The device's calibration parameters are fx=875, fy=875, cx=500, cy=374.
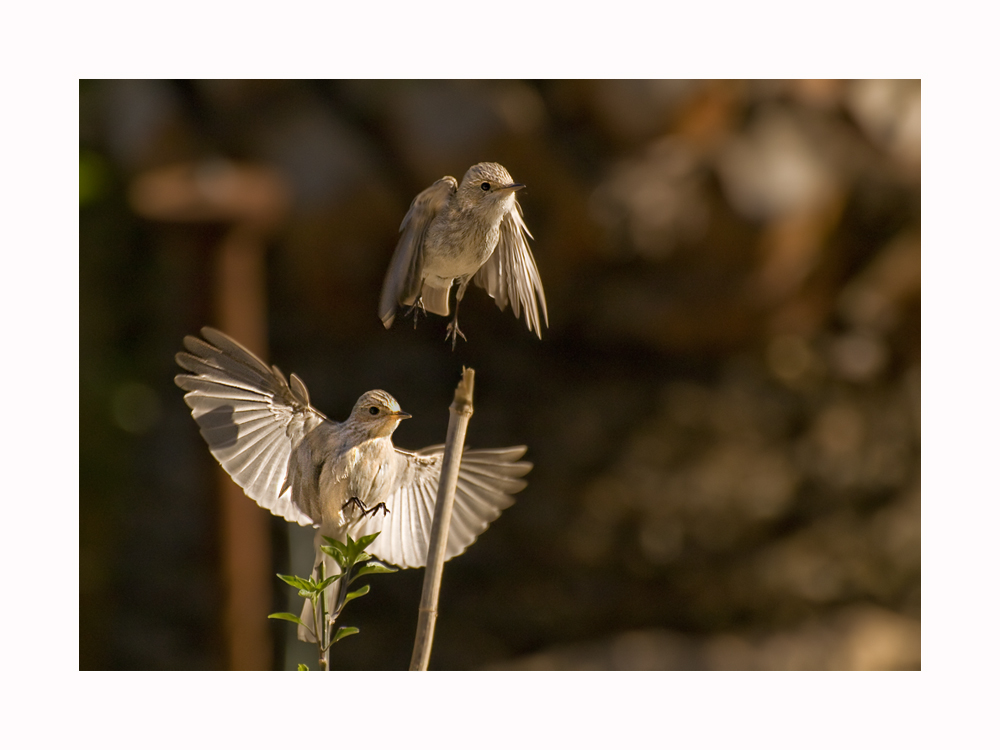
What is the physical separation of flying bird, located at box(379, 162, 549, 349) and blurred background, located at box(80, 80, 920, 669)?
21.1 inches

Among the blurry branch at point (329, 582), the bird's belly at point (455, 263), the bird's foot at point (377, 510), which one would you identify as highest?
the bird's belly at point (455, 263)

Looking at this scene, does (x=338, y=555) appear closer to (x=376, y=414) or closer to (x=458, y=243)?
(x=376, y=414)

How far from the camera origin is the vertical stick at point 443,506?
438 mm

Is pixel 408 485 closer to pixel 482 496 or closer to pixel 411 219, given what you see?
pixel 482 496

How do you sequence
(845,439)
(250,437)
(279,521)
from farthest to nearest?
(845,439)
(279,521)
(250,437)

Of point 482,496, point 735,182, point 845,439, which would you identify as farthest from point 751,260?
point 482,496

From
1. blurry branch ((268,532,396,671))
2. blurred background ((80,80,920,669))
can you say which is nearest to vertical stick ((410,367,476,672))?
blurry branch ((268,532,396,671))

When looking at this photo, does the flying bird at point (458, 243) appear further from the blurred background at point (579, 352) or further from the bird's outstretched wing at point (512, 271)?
the blurred background at point (579, 352)

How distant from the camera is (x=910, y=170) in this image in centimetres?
129

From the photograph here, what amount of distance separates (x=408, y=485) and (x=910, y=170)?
1.05m

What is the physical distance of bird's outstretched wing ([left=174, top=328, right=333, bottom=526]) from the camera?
0.51 m

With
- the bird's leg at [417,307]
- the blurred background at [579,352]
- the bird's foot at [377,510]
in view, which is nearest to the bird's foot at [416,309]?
the bird's leg at [417,307]

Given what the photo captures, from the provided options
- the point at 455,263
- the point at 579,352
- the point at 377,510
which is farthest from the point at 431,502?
the point at 579,352

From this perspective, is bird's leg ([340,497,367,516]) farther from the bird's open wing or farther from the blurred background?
the blurred background
